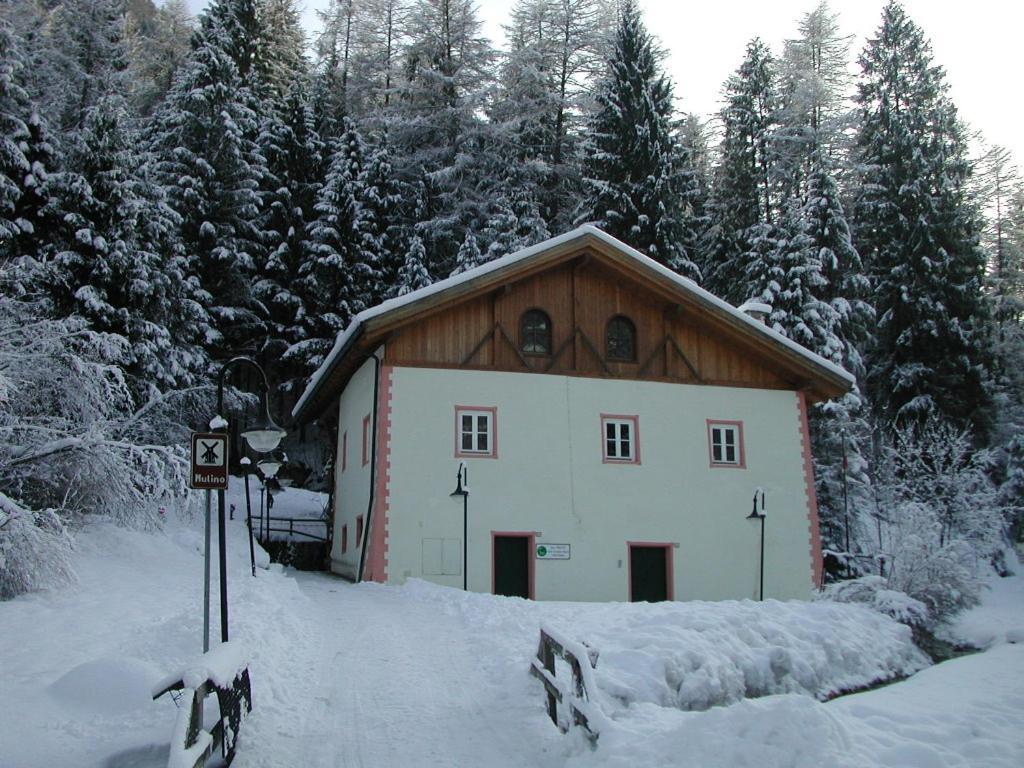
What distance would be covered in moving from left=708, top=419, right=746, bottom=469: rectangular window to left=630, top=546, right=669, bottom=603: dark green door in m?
2.69

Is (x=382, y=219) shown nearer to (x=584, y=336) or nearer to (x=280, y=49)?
(x=280, y=49)

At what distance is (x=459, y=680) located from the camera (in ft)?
31.3

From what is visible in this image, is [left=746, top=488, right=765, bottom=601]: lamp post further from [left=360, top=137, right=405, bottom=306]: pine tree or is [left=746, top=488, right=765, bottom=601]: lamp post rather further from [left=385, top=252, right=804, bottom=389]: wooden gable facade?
[left=360, top=137, right=405, bottom=306]: pine tree

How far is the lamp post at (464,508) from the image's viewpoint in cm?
1850

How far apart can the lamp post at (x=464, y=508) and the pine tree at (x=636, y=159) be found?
54.6ft

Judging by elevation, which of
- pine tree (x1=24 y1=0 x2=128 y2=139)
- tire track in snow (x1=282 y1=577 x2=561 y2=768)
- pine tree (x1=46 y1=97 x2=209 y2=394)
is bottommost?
tire track in snow (x1=282 y1=577 x2=561 y2=768)

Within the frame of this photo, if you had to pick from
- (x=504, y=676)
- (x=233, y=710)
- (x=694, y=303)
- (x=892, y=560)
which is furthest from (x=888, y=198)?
(x=233, y=710)

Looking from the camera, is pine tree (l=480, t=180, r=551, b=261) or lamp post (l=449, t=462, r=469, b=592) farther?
pine tree (l=480, t=180, r=551, b=261)

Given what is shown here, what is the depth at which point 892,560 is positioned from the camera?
18.3 m

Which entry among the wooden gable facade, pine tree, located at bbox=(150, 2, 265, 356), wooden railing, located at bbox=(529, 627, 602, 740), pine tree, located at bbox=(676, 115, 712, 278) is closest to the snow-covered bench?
wooden railing, located at bbox=(529, 627, 602, 740)

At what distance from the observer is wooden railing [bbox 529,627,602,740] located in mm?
6883

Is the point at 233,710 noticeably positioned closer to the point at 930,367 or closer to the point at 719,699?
the point at 719,699

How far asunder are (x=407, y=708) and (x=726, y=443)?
47.0 ft

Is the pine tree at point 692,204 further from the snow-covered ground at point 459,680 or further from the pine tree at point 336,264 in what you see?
the snow-covered ground at point 459,680
